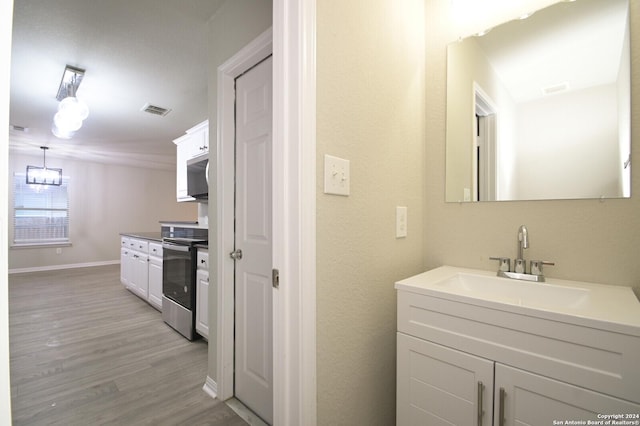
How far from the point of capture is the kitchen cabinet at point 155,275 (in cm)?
328

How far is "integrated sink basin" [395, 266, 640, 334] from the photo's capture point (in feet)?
2.39

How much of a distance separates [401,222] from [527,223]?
55 centimetres

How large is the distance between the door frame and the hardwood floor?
1.07 metres

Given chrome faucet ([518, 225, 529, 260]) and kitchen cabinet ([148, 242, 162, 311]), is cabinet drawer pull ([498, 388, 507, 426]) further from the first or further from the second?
kitchen cabinet ([148, 242, 162, 311])

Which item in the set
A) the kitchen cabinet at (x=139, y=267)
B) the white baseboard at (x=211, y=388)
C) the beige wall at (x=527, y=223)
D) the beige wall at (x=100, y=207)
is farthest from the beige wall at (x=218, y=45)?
the beige wall at (x=100, y=207)

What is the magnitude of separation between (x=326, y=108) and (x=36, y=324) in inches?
164

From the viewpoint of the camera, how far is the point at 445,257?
143 cm

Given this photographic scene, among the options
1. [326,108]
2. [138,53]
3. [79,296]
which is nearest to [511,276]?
[326,108]

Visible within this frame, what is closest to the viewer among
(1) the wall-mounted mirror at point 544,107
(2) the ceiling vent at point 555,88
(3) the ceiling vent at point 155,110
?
(1) the wall-mounted mirror at point 544,107

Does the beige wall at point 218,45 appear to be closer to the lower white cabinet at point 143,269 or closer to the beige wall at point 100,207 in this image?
the lower white cabinet at point 143,269

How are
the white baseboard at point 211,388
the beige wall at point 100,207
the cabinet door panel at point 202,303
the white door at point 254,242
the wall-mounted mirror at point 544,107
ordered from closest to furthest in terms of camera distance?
the wall-mounted mirror at point 544,107
the white door at point 254,242
the white baseboard at point 211,388
the cabinet door panel at point 202,303
the beige wall at point 100,207

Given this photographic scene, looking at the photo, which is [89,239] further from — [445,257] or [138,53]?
[445,257]

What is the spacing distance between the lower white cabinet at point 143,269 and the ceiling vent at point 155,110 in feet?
5.74

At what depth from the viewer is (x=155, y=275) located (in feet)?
Answer: 11.1
